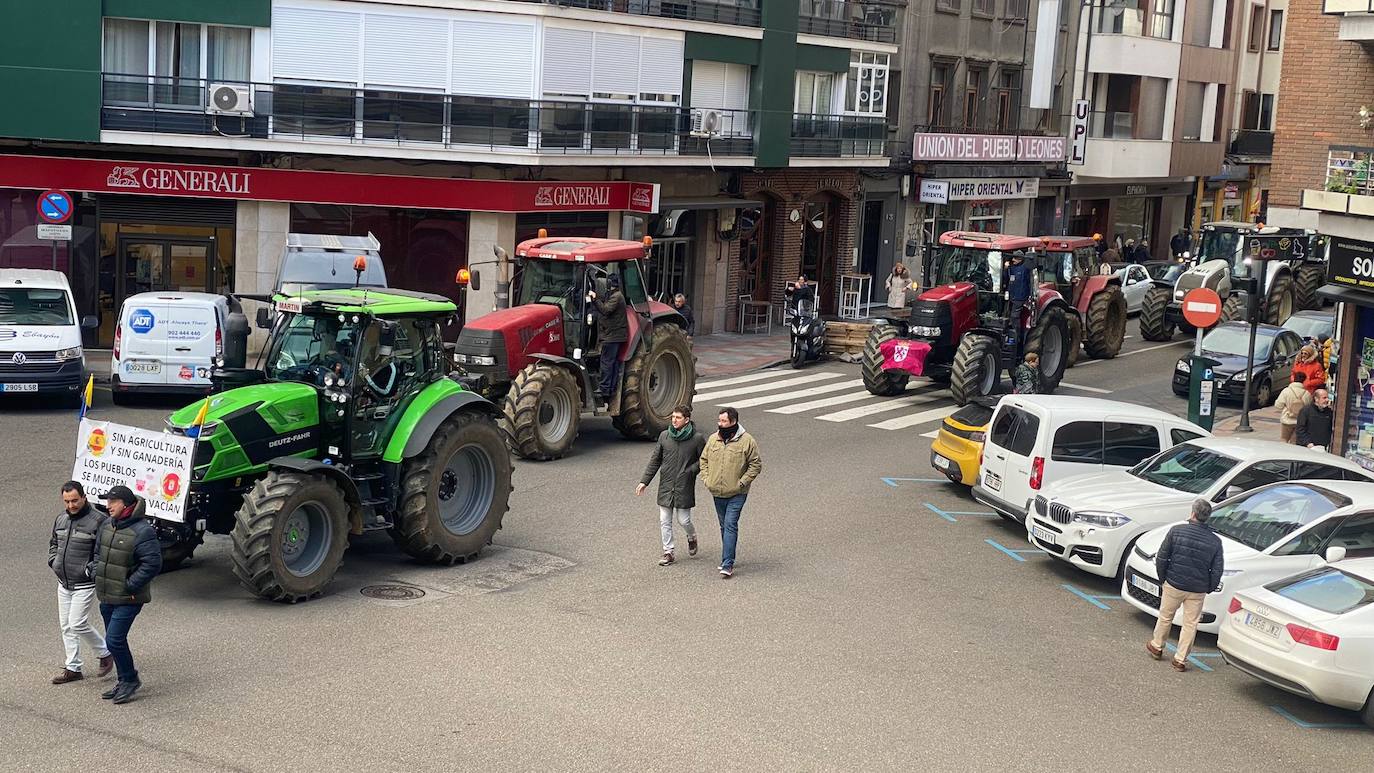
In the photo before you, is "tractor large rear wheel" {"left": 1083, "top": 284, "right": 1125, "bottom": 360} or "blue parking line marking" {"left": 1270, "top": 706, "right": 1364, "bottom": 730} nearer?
"blue parking line marking" {"left": 1270, "top": 706, "right": 1364, "bottom": 730}

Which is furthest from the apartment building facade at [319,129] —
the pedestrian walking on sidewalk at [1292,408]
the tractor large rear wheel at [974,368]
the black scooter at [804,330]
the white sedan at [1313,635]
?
the white sedan at [1313,635]

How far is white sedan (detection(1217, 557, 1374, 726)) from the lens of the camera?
11844 mm

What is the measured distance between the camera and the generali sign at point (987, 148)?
1639 inches

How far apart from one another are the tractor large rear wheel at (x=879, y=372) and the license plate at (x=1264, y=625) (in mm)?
14358

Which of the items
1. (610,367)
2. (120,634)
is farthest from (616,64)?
(120,634)

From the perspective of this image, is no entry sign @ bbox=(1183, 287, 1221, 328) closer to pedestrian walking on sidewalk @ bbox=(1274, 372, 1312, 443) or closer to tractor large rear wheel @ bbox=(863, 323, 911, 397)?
pedestrian walking on sidewalk @ bbox=(1274, 372, 1312, 443)

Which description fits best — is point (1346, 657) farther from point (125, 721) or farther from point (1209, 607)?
point (125, 721)

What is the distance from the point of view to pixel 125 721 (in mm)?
10398

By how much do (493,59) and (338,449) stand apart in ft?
54.5

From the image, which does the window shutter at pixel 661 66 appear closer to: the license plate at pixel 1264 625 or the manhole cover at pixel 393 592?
the manhole cover at pixel 393 592

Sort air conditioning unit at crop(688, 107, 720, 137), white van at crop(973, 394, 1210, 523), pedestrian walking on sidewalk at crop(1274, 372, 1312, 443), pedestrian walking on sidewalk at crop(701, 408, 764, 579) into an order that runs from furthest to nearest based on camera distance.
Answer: air conditioning unit at crop(688, 107, 720, 137) < pedestrian walking on sidewalk at crop(1274, 372, 1312, 443) < white van at crop(973, 394, 1210, 523) < pedestrian walking on sidewalk at crop(701, 408, 764, 579)

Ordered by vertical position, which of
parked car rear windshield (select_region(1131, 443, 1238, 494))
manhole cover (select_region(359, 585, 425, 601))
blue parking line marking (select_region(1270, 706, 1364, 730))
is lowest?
blue parking line marking (select_region(1270, 706, 1364, 730))

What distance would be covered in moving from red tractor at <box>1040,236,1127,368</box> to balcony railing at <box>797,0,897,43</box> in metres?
8.75

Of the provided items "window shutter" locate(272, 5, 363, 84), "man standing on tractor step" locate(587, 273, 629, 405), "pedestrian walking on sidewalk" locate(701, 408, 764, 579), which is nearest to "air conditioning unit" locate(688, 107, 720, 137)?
"window shutter" locate(272, 5, 363, 84)
